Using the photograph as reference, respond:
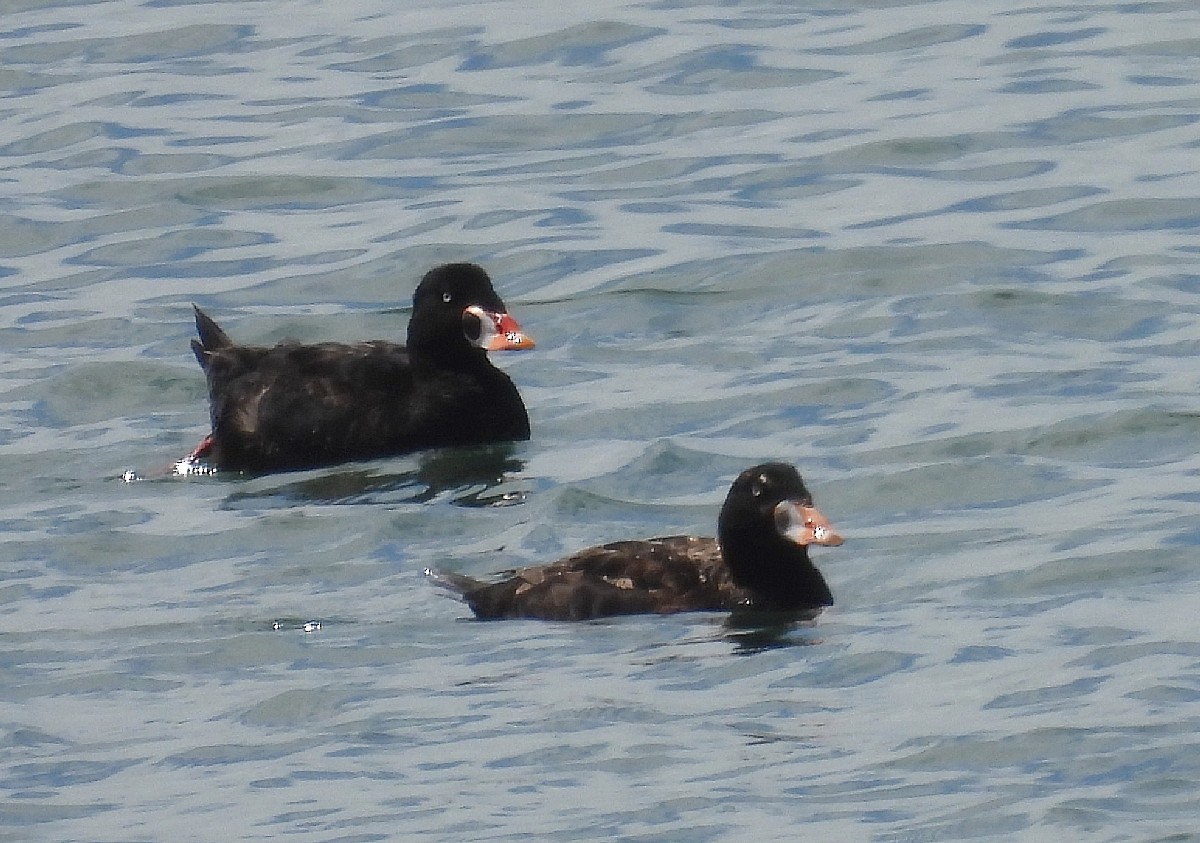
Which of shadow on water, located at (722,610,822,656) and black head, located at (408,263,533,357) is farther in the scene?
black head, located at (408,263,533,357)

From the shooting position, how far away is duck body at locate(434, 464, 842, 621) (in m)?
11.2

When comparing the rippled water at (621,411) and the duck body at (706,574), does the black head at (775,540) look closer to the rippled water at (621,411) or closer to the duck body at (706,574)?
the duck body at (706,574)

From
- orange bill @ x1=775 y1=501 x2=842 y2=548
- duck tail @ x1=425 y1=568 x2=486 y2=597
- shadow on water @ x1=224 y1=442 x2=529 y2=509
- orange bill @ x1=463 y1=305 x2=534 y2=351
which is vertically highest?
orange bill @ x1=463 y1=305 x2=534 y2=351

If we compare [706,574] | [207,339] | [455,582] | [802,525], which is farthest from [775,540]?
[207,339]

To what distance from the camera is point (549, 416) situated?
14922mm

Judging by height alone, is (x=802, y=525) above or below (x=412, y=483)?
above

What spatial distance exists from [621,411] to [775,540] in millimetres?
3237

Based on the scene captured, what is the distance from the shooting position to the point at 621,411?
47.9 ft

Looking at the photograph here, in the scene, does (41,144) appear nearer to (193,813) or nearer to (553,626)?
(553,626)

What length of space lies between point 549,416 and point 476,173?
5292mm

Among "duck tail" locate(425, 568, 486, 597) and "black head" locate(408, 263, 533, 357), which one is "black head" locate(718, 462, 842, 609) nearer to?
"duck tail" locate(425, 568, 486, 597)

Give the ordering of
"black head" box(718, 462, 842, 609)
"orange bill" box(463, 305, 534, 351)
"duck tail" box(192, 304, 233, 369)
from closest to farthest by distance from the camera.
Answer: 1. "black head" box(718, 462, 842, 609)
2. "orange bill" box(463, 305, 534, 351)
3. "duck tail" box(192, 304, 233, 369)

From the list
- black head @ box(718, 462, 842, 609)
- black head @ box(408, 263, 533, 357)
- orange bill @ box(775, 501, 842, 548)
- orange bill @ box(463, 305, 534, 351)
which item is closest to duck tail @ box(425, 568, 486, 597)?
black head @ box(718, 462, 842, 609)

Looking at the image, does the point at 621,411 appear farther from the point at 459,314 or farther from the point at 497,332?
the point at 459,314
